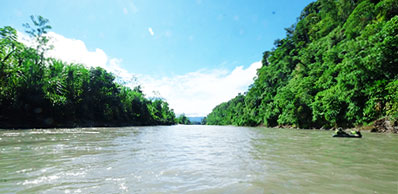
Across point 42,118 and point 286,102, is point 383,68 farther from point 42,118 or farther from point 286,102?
point 42,118

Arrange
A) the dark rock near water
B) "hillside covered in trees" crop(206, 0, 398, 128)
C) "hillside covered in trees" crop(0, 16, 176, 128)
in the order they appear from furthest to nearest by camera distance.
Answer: "hillside covered in trees" crop(0, 16, 176, 128) → "hillside covered in trees" crop(206, 0, 398, 128) → the dark rock near water

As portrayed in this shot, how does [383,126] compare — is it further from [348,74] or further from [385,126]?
[348,74]

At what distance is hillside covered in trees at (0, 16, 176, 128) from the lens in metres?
25.0

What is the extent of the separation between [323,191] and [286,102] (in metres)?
42.0

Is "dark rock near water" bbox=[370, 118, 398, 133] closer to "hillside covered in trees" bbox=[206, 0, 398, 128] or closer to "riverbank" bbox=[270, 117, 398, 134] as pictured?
"riverbank" bbox=[270, 117, 398, 134]

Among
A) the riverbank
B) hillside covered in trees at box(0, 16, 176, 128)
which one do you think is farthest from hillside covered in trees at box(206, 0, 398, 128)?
hillside covered in trees at box(0, 16, 176, 128)

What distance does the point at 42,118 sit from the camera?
27594mm

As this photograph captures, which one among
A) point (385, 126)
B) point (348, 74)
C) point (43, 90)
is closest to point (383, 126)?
point (385, 126)

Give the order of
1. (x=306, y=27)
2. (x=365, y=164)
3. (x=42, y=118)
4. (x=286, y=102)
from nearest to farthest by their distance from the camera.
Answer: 1. (x=365, y=164)
2. (x=42, y=118)
3. (x=286, y=102)
4. (x=306, y=27)

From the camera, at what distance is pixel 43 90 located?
28.0 meters

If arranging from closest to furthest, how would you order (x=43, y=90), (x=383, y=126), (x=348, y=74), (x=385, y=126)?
(x=385, y=126) → (x=383, y=126) → (x=348, y=74) → (x=43, y=90)

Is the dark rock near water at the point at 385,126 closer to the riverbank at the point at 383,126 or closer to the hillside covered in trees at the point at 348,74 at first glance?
the riverbank at the point at 383,126

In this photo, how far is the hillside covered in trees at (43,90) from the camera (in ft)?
82.0

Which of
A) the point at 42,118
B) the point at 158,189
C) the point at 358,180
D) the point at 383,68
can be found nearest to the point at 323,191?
the point at 358,180
